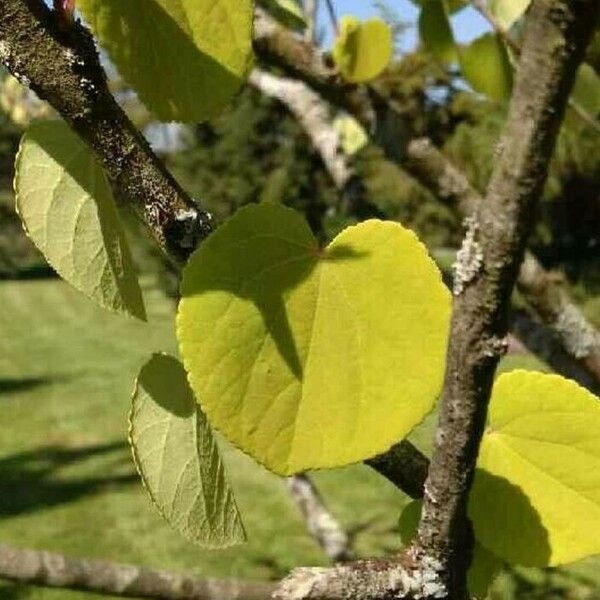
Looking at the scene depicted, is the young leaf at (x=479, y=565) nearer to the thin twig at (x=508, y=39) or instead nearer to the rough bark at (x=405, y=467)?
the rough bark at (x=405, y=467)

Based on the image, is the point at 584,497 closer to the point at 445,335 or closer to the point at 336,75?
the point at 445,335

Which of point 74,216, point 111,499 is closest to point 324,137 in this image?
point 74,216

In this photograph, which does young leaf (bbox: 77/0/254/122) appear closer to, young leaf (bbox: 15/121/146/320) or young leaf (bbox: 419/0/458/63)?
young leaf (bbox: 15/121/146/320)

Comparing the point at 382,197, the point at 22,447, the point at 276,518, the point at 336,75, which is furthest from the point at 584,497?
the point at 382,197

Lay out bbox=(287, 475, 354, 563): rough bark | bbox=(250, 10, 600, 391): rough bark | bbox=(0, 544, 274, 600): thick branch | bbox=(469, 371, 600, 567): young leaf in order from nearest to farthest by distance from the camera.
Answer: bbox=(469, 371, 600, 567): young leaf
bbox=(0, 544, 274, 600): thick branch
bbox=(250, 10, 600, 391): rough bark
bbox=(287, 475, 354, 563): rough bark

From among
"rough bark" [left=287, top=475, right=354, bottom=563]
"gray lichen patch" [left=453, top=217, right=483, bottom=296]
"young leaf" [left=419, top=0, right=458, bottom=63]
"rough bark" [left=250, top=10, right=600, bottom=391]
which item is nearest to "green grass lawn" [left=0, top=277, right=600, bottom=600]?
"rough bark" [left=287, top=475, right=354, bottom=563]

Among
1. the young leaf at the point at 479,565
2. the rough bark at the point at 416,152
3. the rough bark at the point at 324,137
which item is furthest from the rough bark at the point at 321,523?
the young leaf at the point at 479,565
